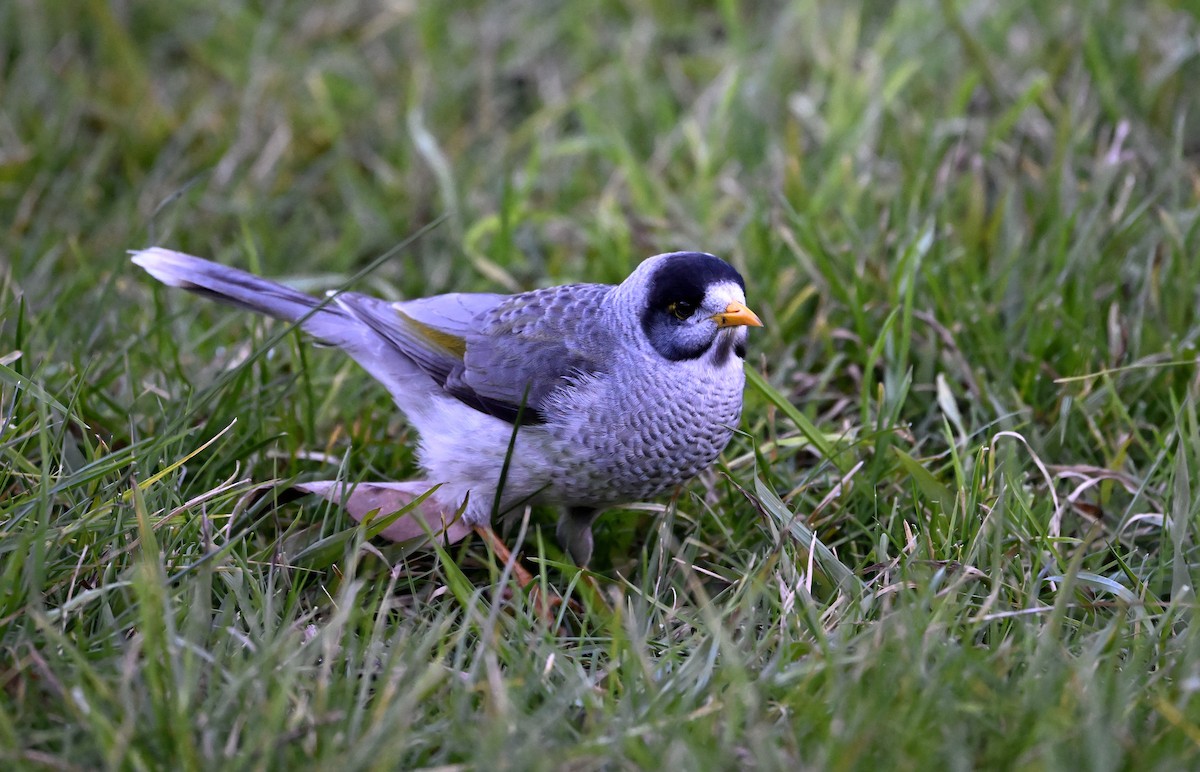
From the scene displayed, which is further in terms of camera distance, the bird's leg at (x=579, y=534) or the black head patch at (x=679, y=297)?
the bird's leg at (x=579, y=534)

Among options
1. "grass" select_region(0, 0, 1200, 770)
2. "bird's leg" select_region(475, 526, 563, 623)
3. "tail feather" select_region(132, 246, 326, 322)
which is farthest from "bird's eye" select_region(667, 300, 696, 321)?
"tail feather" select_region(132, 246, 326, 322)

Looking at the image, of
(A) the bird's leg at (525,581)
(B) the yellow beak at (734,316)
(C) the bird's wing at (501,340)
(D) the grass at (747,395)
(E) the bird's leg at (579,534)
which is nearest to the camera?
(D) the grass at (747,395)

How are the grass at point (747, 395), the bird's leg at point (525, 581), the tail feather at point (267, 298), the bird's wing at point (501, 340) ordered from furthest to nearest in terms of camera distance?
the tail feather at point (267, 298) → the bird's wing at point (501, 340) → the bird's leg at point (525, 581) → the grass at point (747, 395)

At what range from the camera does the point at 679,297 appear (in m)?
3.71

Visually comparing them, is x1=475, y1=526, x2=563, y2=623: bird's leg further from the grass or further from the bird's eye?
the bird's eye

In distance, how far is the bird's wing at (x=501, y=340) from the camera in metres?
3.84

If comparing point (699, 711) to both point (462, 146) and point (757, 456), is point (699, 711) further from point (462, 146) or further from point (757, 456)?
point (462, 146)

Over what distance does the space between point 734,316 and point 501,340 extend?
2.71ft

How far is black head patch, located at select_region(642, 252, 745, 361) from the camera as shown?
12.1ft

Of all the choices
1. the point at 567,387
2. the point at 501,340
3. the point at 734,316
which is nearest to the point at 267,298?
the point at 501,340

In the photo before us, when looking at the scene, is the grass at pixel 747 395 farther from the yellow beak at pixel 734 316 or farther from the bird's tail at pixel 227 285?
the yellow beak at pixel 734 316

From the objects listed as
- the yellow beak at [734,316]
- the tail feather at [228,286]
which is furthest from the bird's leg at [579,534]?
the tail feather at [228,286]

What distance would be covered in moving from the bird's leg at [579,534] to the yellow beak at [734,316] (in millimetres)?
762

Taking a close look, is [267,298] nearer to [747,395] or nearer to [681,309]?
[681,309]
